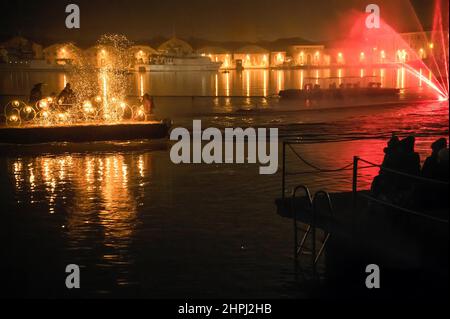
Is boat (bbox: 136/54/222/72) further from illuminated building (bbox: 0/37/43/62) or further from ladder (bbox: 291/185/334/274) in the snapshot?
ladder (bbox: 291/185/334/274)

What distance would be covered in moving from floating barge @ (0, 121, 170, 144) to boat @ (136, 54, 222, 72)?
405 feet

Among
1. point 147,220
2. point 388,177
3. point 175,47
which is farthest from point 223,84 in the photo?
point 175,47

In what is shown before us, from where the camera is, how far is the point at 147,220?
41.8ft

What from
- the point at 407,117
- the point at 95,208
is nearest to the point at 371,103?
the point at 407,117

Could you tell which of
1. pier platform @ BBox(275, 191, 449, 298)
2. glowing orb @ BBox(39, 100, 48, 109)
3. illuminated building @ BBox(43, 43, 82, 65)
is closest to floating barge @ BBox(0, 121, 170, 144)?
glowing orb @ BBox(39, 100, 48, 109)

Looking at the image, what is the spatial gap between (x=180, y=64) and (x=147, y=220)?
450 ft

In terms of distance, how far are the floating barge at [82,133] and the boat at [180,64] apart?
405 feet

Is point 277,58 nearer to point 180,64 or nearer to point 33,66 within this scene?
point 180,64

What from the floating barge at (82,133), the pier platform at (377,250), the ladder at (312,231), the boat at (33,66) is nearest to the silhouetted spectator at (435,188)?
the pier platform at (377,250)

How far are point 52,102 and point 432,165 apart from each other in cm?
1939

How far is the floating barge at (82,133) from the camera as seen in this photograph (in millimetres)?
23234

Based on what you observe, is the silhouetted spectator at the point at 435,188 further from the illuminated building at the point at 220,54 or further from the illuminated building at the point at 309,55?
the illuminated building at the point at 309,55

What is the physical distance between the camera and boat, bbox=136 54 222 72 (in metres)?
147
